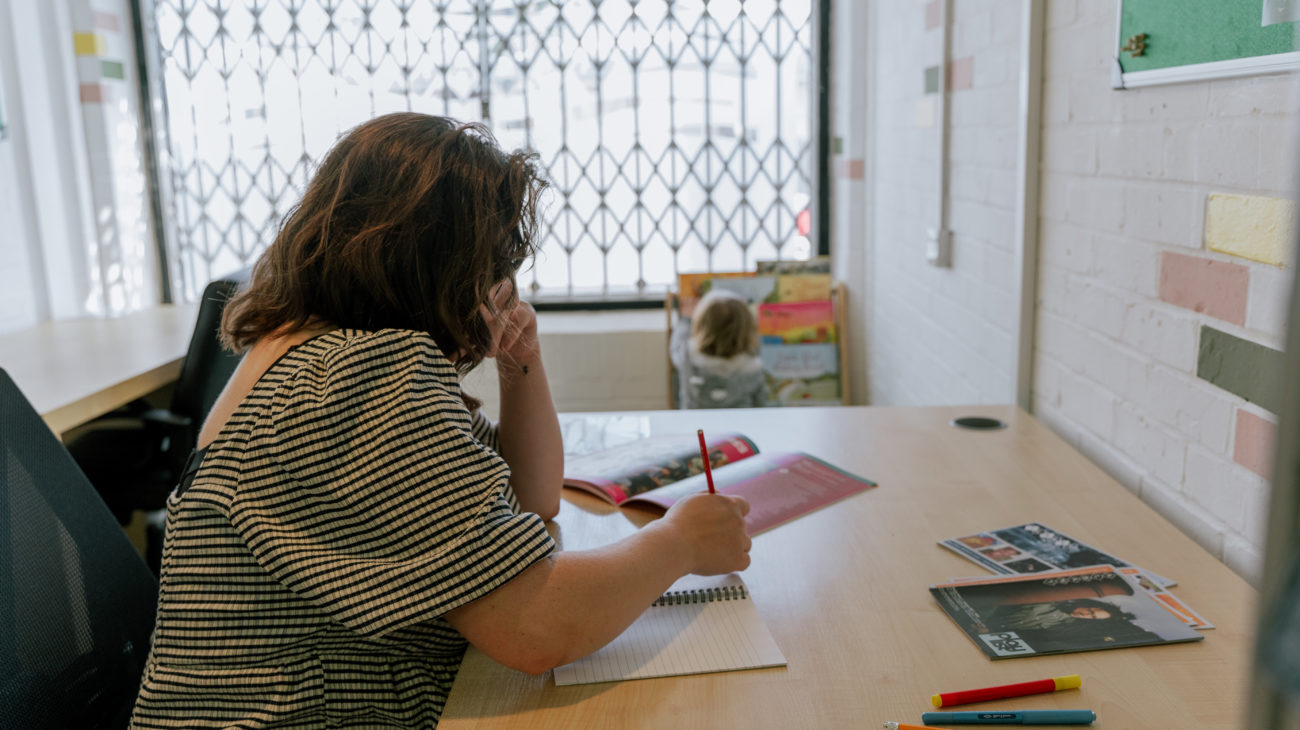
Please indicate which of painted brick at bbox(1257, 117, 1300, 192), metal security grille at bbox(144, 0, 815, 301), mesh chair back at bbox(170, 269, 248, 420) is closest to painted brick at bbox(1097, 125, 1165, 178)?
painted brick at bbox(1257, 117, 1300, 192)

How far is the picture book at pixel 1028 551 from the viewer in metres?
1.26

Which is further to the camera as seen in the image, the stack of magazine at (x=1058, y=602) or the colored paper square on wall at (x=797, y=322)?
the colored paper square on wall at (x=797, y=322)

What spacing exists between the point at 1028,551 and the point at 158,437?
2.20m

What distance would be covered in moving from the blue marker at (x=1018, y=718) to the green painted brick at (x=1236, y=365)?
1.55 ft

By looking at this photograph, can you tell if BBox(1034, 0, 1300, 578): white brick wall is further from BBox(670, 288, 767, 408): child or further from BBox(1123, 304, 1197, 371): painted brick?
BBox(670, 288, 767, 408): child

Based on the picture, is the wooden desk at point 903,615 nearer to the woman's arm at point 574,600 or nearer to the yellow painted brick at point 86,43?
the woman's arm at point 574,600

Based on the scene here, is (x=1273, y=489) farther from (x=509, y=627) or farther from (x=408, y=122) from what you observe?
(x=408, y=122)

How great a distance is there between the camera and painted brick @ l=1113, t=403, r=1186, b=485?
144cm

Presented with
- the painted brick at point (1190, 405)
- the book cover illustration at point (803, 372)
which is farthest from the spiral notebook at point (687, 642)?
the book cover illustration at point (803, 372)

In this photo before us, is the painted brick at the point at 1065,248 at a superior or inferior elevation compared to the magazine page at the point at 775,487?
superior

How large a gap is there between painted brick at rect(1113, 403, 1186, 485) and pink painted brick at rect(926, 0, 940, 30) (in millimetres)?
1400

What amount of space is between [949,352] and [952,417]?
0.71 m

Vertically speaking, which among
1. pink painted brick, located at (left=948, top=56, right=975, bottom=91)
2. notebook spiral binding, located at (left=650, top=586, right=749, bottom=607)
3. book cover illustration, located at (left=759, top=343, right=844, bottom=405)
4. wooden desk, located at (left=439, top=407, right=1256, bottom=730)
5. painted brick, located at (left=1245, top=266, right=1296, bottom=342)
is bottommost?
book cover illustration, located at (left=759, top=343, right=844, bottom=405)

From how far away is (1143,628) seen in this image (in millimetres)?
1084
